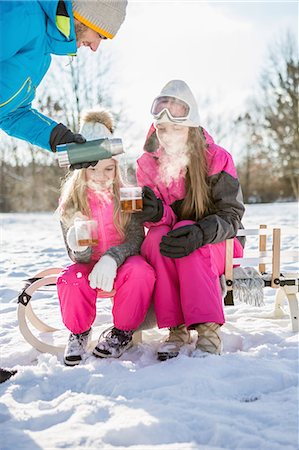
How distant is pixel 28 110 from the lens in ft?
8.11

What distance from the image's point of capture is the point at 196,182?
8.61 feet

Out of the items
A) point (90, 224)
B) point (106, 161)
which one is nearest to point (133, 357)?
point (90, 224)

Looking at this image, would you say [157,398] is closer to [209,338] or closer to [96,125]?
[209,338]

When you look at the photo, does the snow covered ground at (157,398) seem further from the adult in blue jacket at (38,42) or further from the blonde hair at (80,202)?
the adult in blue jacket at (38,42)

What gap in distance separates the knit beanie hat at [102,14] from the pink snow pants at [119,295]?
112cm

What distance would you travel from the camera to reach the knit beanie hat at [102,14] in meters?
2.25

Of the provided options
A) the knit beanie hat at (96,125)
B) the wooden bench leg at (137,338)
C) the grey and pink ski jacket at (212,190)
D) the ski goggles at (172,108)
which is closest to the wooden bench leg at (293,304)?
the grey and pink ski jacket at (212,190)

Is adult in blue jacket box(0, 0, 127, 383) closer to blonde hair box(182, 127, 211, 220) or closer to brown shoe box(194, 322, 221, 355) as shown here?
blonde hair box(182, 127, 211, 220)

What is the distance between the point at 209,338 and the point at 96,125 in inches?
50.7

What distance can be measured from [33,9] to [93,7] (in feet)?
1.18

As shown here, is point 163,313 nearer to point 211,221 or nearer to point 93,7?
point 211,221

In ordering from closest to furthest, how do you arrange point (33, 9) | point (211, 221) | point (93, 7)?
point (33, 9) < point (93, 7) < point (211, 221)

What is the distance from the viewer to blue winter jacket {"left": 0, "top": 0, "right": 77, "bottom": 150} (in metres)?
1.97


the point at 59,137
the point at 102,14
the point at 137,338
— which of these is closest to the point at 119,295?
the point at 137,338
